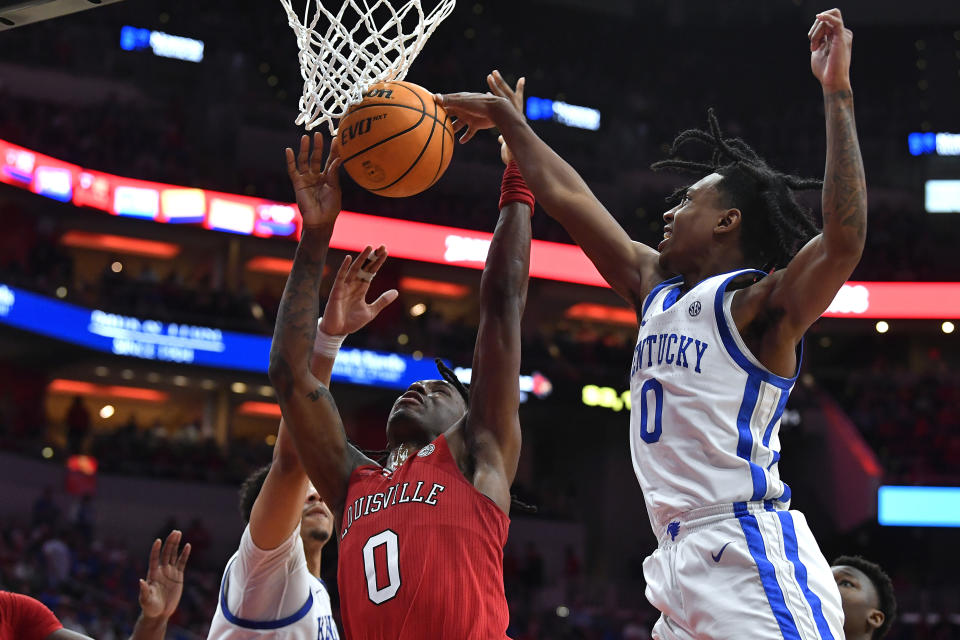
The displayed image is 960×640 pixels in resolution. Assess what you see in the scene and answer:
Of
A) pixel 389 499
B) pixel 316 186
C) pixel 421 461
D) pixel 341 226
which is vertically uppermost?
pixel 341 226

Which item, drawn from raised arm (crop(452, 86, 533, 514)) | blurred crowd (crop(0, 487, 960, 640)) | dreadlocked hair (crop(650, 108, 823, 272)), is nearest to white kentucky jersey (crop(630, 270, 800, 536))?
dreadlocked hair (crop(650, 108, 823, 272))

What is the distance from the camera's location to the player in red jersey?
3254mm

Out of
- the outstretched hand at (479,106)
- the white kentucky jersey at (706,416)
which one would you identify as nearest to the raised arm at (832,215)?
the white kentucky jersey at (706,416)

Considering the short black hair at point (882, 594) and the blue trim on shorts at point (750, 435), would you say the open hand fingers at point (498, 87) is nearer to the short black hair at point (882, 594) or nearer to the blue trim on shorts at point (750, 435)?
the blue trim on shorts at point (750, 435)

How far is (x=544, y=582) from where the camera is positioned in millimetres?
19219

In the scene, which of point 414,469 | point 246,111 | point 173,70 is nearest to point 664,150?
point 246,111

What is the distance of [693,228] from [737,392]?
60 cm

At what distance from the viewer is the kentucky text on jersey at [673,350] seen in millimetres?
3064

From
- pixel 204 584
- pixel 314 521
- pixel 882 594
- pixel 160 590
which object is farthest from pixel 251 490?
pixel 204 584

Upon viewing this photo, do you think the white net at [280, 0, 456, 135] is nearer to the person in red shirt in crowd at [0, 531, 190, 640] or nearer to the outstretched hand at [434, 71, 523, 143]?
the outstretched hand at [434, 71, 523, 143]

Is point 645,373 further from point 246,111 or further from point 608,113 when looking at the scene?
point 608,113

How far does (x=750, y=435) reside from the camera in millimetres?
3002

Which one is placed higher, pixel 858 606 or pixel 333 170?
pixel 333 170

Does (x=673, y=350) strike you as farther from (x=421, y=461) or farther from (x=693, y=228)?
(x=421, y=461)
